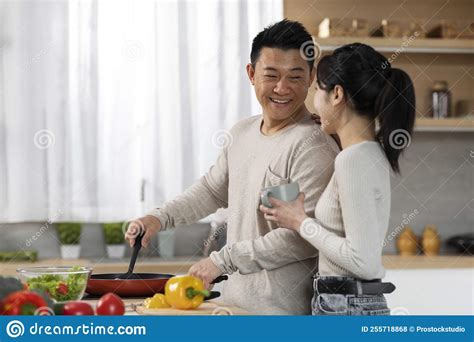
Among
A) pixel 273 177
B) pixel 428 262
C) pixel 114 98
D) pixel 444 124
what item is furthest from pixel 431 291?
pixel 114 98

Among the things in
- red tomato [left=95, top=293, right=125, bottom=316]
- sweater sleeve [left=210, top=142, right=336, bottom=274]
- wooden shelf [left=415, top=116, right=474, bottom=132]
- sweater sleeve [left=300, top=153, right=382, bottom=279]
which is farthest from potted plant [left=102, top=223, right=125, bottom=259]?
red tomato [left=95, top=293, right=125, bottom=316]

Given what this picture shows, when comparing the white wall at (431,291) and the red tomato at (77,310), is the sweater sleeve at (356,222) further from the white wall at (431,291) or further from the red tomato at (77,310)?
the white wall at (431,291)

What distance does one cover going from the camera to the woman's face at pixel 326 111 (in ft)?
4.49

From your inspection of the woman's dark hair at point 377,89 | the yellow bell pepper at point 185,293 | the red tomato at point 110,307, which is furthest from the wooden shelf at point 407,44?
the red tomato at point 110,307

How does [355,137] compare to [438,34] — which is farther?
[438,34]

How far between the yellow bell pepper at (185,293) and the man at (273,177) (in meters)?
0.19

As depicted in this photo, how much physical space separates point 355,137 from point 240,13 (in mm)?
1548

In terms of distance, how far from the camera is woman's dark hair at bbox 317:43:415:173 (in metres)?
1.30

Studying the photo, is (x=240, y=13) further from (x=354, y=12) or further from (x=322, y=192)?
(x=322, y=192)

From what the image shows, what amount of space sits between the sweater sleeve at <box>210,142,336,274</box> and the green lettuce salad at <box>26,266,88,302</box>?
11.4 inches

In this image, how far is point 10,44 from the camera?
2.70 metres

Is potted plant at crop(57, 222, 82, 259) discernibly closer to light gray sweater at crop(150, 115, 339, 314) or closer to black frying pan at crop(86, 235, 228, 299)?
light gray sweater at crop(150, 115, 339, 314)

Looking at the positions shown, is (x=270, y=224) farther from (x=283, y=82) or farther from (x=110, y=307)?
(x=110, y=307)
